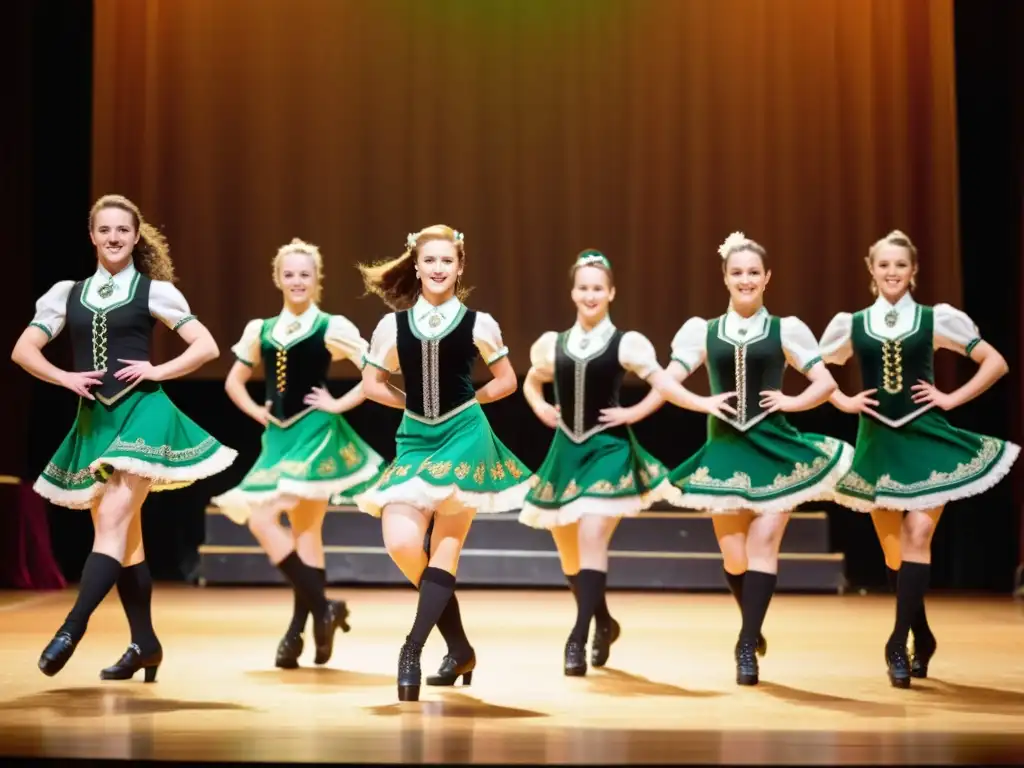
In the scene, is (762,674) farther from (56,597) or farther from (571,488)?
(56,597)

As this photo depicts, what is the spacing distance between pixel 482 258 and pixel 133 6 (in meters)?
2.37

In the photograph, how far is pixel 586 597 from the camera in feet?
14.0

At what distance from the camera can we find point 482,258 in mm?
7488

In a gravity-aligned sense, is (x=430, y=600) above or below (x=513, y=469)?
below

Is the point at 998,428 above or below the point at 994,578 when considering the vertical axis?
above

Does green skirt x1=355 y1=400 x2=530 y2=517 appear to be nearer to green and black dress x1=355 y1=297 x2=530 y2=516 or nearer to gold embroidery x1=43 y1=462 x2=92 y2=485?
green and black dress x1=355 y1=297 x2=530 y2=516

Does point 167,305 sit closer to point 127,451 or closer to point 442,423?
point 127,451

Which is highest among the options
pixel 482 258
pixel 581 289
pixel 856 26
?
pixel 856 26

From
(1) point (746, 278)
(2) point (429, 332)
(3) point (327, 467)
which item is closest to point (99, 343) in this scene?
(2) point (429, 332)

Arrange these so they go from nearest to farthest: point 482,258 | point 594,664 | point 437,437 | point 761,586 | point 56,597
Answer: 1. point 437,437
2. point 761,586
3. point 594,664
4. point 56,597
5. point 482,258

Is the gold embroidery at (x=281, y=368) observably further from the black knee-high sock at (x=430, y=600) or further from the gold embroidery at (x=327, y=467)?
the black knee-high sock at (x=430, y=600)

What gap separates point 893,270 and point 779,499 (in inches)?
31.1

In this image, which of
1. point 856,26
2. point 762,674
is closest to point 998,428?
point 856,26

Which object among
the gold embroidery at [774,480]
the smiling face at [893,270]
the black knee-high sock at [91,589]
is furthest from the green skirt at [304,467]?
the smiling face at [893,270]
